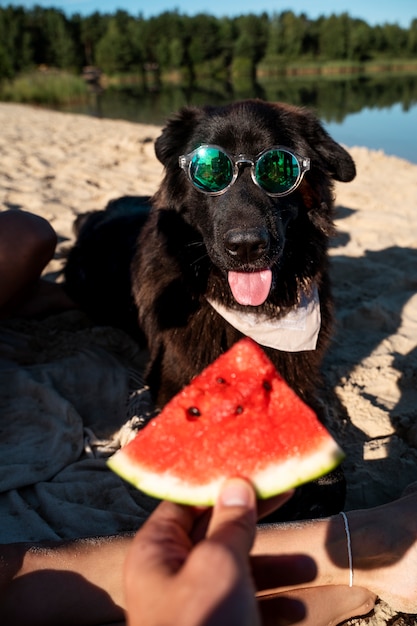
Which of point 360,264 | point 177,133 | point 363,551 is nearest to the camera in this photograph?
point 363,551

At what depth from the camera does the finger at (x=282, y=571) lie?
1.57m

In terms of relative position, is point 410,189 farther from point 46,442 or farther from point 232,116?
point 46,442

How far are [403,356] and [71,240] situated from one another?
3509 mm

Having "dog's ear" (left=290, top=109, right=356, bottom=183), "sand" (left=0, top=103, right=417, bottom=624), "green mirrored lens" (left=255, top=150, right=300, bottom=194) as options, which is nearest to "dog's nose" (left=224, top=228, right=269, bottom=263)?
"green mirrored lens" (left=255, top=150, right=300, bottom=194)

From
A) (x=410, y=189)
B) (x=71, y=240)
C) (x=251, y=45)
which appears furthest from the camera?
(x=251, y=45)

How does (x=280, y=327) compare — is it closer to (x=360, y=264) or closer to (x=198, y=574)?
(x=198, y=574)

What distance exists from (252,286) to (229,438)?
1308mm

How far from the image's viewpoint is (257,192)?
2543 millimetres

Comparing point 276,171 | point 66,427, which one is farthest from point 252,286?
point 66,427

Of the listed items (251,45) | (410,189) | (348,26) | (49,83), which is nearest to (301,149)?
(410,189)

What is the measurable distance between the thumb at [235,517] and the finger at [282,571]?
1.90ft

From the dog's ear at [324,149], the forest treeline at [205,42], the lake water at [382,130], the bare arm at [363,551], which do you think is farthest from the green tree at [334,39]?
the bare arm at [363,551]

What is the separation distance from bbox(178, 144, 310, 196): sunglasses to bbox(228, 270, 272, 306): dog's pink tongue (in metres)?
0.46

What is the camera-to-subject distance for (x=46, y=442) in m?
2.56
